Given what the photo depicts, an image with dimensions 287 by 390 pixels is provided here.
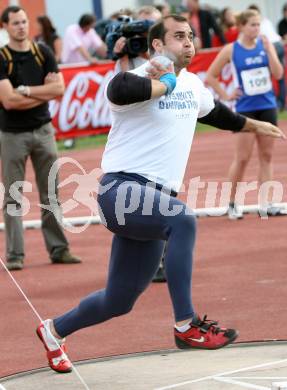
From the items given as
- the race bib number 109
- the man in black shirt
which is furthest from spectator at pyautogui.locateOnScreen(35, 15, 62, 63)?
the man in black shirt

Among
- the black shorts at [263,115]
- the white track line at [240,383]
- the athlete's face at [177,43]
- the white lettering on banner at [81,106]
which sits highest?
the athlete's face at [177,43]

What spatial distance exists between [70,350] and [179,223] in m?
1.75

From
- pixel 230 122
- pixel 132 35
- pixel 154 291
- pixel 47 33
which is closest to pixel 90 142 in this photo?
pixel 47 33

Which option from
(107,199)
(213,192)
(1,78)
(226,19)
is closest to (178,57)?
(107,199)

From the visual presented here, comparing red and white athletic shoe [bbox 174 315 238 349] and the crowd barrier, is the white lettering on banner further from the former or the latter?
red and white athletic shoe [bbox 174 315 238 349]

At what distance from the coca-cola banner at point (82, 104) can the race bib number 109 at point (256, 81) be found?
817cm

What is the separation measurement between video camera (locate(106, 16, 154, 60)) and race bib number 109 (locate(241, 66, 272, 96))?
3.78 meters

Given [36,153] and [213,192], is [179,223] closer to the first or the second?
[36,153]

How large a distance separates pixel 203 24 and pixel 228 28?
0.77 meters

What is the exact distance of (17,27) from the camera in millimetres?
10617

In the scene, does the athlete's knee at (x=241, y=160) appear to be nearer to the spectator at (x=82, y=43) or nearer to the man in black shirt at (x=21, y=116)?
the man in black shirt at (x=21, y=116)

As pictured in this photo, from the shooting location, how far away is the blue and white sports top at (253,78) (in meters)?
13.2

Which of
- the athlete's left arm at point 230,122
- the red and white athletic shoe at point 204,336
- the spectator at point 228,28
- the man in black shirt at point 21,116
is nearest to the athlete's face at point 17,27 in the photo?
the man in black shirt at point 21,116

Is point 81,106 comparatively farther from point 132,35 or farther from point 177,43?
point 177,43
